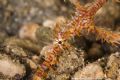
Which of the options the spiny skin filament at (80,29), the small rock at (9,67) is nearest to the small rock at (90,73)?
the spiny skin filament at (80,29)

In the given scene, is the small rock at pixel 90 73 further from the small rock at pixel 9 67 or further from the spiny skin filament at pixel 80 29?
the small rock at pixel 9 67

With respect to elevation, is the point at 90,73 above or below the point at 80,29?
below

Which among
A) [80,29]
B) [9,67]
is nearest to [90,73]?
[80,29]

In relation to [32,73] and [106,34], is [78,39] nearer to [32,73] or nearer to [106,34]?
[106,34]

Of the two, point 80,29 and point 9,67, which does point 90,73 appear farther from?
point 9,67

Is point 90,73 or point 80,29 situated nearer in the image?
point 90,73

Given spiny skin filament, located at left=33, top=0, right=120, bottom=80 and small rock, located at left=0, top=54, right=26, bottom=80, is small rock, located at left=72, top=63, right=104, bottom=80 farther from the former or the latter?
small rock, located at left=0, top=54, right=26, bottom=80

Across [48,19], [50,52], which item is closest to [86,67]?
[50,52]

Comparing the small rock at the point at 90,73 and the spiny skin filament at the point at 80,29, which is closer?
the small rock at the point at 90,73

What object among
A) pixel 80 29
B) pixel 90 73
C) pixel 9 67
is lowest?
pixel 90 73

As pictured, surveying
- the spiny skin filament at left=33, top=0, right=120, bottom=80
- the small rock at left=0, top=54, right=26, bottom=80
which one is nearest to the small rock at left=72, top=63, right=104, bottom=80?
the spiny skin filament at left=33, top=0, right=120, bottom=80

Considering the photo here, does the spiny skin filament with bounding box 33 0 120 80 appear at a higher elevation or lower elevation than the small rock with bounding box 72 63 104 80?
higher
